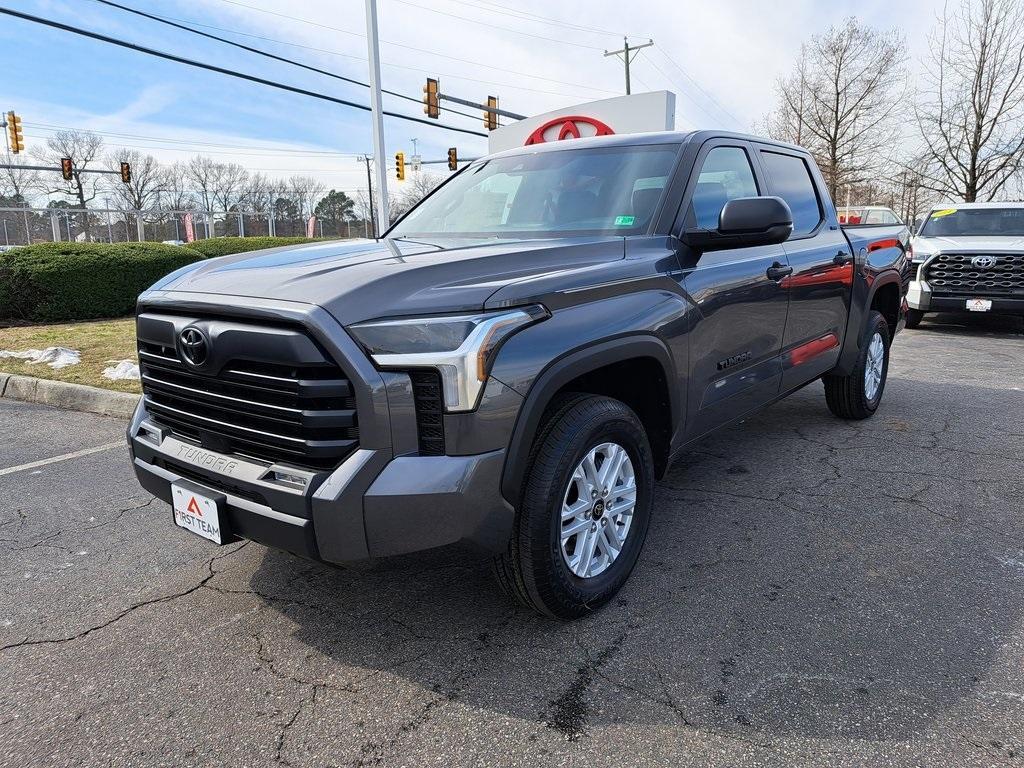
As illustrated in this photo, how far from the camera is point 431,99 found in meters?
21.1

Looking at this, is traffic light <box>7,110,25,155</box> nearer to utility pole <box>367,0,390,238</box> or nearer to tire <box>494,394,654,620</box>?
utility pole <box>367,0,390,238</box>

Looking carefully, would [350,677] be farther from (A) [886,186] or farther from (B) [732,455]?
(A) [886,186]

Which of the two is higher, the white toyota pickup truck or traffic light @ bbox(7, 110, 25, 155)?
traffic light @ bbox(7, 110, 25, 155)

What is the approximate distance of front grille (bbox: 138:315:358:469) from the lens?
2.10 m

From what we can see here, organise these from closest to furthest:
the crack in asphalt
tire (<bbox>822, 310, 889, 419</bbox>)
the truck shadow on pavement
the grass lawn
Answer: the truck shadow on pavement, the crack in asphalt, tire (<bbox>822, 310, 889, 419</bbox>), the grass lawn

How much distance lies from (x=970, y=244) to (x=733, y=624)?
9.94 meters

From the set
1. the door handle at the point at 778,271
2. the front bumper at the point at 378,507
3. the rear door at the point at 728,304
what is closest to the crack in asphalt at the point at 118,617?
the front bumper at the point at 378,507

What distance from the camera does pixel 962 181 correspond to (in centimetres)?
2386

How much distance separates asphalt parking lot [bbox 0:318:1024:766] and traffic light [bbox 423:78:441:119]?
1910 cm

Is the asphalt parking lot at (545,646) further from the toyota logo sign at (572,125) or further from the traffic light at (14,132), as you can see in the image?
the traffic light at (14,132)

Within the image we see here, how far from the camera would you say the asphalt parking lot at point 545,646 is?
82.4 inches

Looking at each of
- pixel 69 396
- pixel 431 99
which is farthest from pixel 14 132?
pixel 69 396

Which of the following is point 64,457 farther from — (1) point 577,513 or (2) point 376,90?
(2) point 376,90

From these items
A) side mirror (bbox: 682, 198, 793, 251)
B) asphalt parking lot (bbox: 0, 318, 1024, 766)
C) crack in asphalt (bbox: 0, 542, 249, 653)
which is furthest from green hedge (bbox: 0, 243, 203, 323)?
side mirror (bbox: 682, 198, 793, 251)
